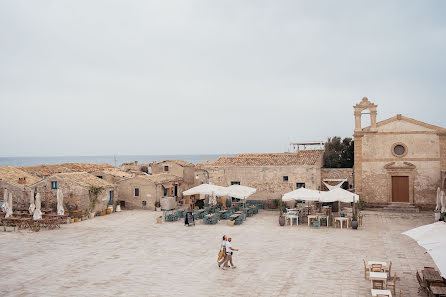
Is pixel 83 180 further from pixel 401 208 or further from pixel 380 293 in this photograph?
pixel 401 208

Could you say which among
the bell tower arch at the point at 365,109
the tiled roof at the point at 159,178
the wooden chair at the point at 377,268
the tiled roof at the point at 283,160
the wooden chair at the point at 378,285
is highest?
the bell tower arch at the point at 365,109

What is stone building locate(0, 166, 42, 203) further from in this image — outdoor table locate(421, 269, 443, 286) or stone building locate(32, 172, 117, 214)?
outdoor table locate(421, 269, 443, 286)

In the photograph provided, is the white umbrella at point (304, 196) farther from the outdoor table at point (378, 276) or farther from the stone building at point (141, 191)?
the stone building at point (141, 191)

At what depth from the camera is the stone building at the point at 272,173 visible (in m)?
29.7

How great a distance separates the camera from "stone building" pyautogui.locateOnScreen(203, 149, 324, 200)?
97.3ft

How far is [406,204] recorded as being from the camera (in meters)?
28.0

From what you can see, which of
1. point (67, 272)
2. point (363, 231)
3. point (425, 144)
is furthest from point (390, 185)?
point (67, 272)

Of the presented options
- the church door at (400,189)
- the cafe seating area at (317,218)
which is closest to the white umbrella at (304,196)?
the cafe seating area at (317,218)


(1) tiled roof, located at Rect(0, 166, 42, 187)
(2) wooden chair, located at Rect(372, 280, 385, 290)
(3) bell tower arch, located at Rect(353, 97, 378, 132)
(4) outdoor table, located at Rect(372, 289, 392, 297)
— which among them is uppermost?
(3) bell tower arch, located at Rect(353, 97, 378, 132)

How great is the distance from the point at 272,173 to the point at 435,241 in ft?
65.1

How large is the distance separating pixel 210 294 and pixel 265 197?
19.3 meters

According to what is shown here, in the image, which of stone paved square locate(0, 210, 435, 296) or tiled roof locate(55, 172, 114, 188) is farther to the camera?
tiled roof locate(55, 172, 114, 188)

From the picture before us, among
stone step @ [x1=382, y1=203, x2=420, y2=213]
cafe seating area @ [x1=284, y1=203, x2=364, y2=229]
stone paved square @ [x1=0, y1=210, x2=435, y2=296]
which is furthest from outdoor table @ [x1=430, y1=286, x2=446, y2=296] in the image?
stone step @ [x1=382, y1=203, x2=420, y2=213]

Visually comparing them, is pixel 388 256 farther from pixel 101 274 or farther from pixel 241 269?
pixel 101 274
